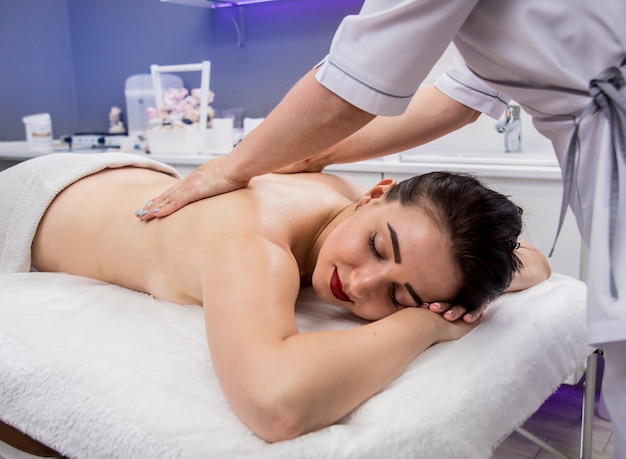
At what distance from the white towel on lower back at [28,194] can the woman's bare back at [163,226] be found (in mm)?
26

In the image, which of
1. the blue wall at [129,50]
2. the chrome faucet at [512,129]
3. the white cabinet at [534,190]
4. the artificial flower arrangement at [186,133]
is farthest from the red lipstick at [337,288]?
the blue wall at [129,50]

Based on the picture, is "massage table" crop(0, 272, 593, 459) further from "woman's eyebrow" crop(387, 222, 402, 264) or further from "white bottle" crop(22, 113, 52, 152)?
"white bottle" crop(22, 113, 52, 152)

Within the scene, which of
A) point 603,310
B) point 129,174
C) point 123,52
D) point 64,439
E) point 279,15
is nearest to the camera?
point 603,310

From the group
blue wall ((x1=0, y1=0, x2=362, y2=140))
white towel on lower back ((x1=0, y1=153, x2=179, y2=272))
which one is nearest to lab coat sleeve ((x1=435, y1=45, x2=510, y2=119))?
white towel on lower back ((x1=0, y1=153, x2=179, y2=272))

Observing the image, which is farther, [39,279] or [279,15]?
[279,15]

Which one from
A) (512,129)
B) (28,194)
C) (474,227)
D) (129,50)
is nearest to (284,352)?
(474,227)

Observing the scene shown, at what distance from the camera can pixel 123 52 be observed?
3.65 m

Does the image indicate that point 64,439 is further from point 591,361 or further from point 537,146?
point 537,146

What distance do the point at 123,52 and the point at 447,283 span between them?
3.13 m

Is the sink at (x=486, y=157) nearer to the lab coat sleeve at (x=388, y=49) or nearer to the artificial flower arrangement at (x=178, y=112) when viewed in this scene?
the artificial flower arrangement at (x=178, y=112)

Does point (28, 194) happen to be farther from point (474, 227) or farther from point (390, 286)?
point (474, 227)

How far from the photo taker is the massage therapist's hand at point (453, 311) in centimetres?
109

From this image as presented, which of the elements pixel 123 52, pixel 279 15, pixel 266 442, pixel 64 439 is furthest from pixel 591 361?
pixel 123 52

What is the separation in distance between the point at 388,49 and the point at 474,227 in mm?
351
